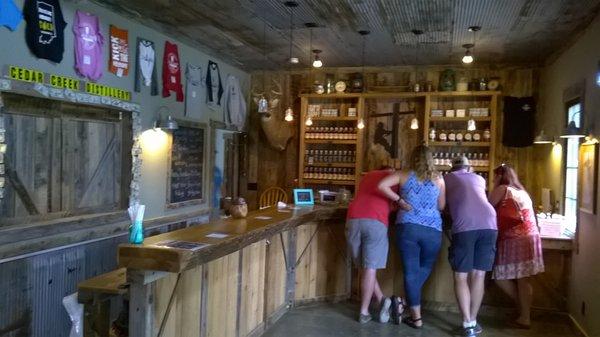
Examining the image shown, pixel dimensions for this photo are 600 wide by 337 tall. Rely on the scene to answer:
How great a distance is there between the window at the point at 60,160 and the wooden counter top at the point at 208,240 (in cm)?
158

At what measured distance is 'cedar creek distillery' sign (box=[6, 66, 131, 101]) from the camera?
3693mm

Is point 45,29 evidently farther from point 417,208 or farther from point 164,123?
point 417,208

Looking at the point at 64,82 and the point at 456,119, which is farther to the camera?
the point at 456,119

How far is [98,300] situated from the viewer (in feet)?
7.93

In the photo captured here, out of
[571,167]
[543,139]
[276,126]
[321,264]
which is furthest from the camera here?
[276,126]

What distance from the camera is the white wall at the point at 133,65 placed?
3.72 m

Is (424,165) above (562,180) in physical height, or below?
above

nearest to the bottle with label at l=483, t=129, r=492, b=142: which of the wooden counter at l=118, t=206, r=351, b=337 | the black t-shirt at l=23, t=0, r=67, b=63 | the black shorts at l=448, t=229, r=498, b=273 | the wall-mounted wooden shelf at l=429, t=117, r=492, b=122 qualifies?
the wall-mounted wooden shelf at l=429, t=117, r=492, b=122

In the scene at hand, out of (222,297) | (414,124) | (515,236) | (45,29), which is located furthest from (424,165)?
(45,29)

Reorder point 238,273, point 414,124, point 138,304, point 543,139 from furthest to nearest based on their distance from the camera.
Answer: point 414,124, point 543,139, point 238,273, point 138,304

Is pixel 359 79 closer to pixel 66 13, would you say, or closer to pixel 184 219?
pixel 184 219

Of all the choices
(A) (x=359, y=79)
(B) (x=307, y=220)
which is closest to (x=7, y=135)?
(B) (x=307, y=220)

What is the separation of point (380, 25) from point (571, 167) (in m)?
2.48

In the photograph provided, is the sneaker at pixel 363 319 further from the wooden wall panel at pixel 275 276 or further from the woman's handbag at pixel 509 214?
the woman's handbag at pixel 509 214
